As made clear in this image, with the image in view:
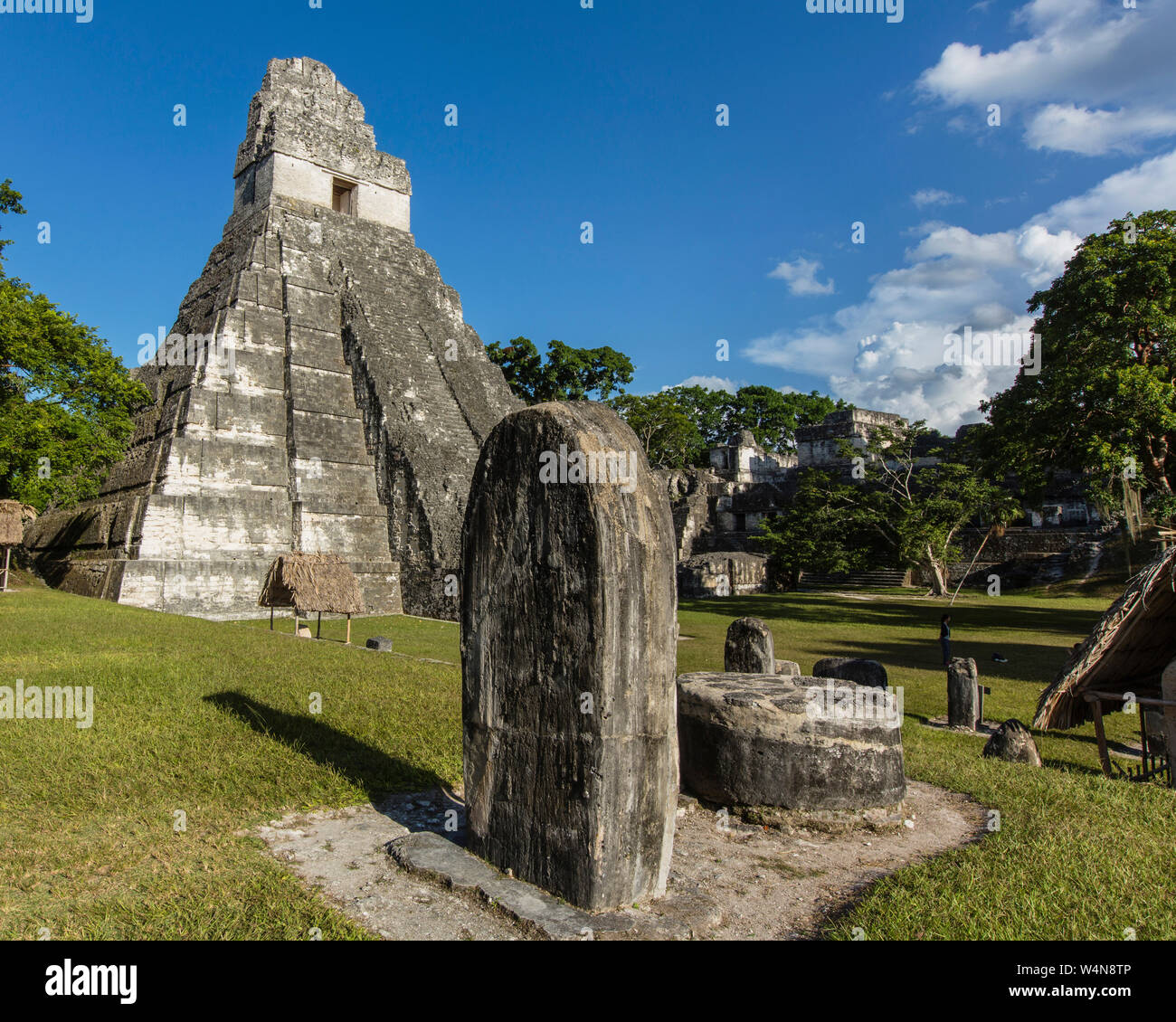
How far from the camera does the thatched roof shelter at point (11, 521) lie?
585 inches

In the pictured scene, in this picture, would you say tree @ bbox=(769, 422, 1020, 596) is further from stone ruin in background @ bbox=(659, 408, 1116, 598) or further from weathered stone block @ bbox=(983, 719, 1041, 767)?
weathered stone block @ bbox=(983, 719, 1041, 767)

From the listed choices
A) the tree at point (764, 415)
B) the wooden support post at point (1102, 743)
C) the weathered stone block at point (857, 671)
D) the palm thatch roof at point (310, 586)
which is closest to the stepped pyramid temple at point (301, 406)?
the palm thatch roof at point (310, 586)

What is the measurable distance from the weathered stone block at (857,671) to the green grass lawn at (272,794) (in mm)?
594

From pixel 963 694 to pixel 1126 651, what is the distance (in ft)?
5.65

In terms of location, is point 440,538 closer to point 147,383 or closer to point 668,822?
point 147,383

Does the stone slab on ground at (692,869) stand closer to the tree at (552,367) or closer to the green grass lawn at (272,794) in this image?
the green grass lawn at (272,794)

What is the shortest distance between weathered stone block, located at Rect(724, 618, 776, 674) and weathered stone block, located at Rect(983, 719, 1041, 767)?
193 centimetres

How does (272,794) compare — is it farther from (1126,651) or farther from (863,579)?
(863,579)

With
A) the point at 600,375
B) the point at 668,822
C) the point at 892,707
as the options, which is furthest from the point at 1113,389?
the point at 600,375

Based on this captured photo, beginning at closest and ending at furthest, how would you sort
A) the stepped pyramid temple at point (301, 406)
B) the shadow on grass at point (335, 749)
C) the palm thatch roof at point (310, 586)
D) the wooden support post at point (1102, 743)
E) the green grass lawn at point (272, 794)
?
the green grass lawn at point (272, 794) → the shadow on grass at point (335, 749) → the wooden support post at point (1102, 743) → the palm thatch roof at point (310, 586) → the stepped pyramid temple at point (301, 406)

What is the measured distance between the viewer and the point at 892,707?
4.96 metres

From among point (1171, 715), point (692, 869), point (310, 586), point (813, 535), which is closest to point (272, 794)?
point (692, 869)

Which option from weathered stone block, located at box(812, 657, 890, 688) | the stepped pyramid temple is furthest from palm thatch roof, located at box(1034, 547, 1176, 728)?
the stepped pyramid temple

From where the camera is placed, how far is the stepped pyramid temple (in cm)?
1599
